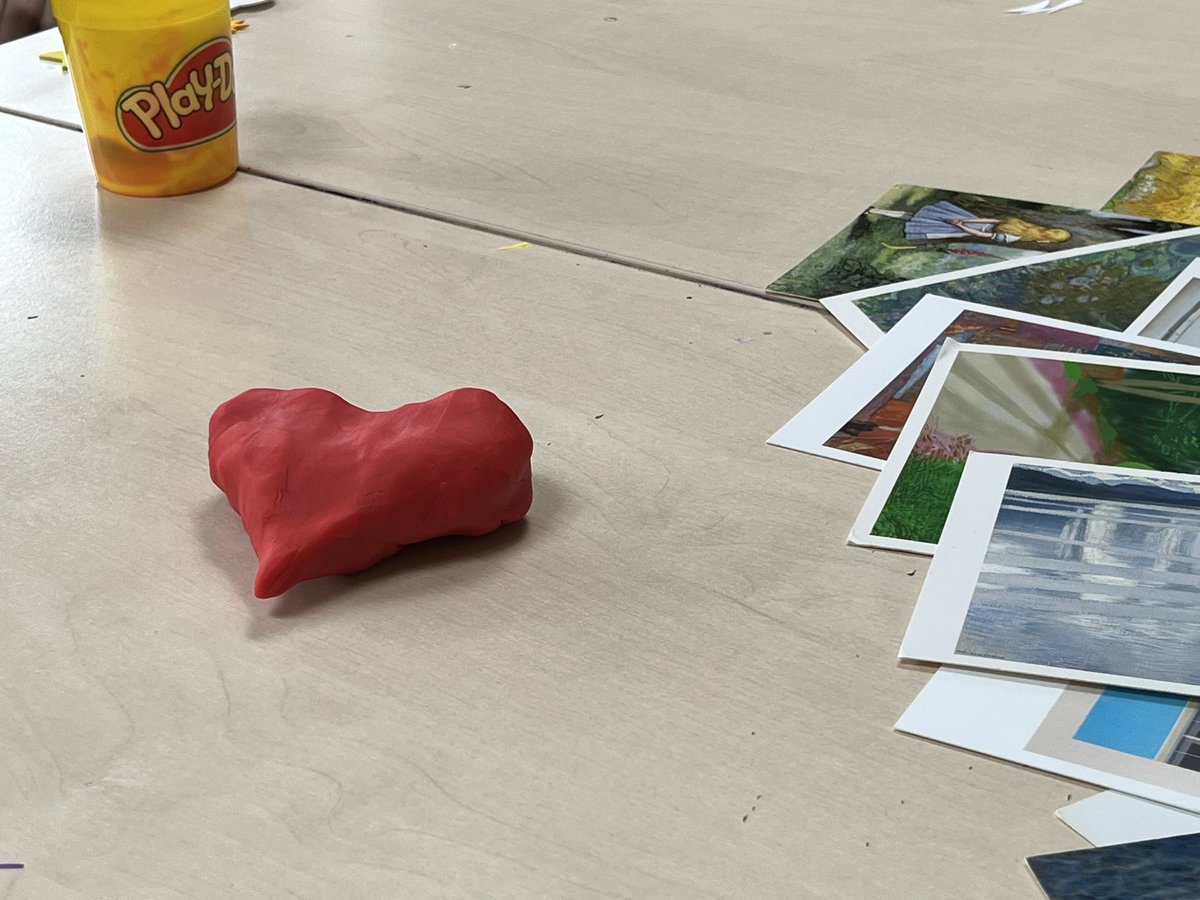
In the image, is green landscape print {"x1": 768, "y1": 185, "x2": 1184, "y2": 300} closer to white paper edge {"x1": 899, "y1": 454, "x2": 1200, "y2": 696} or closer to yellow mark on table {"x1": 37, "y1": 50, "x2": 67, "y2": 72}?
white paper edge {"x1": 899, "y1": 454, "x2": 1200, "y2": 696}

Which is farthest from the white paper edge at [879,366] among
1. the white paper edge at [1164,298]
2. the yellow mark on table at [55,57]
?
the yellow mark on table at [55,57]

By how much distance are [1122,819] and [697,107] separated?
864mm

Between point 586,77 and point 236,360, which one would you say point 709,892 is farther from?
point 586,77

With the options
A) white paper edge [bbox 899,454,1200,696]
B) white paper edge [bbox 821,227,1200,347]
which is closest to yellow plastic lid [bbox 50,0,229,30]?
white paper edge [bbox 821,227,1200,347]

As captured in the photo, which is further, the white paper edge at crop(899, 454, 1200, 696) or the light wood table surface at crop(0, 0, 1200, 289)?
the light wood table surface at crop(0, 0, 1200, 289)

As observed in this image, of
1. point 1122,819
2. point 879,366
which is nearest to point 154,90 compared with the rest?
point 879,366

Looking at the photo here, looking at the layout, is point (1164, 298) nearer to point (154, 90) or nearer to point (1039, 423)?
point (1039, 423)

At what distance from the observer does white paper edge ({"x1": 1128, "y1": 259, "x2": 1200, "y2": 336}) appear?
81cm

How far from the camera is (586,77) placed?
129 cm

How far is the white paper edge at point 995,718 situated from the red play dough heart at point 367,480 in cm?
22

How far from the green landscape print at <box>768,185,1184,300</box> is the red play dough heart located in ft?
1.05

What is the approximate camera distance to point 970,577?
0.60 meters

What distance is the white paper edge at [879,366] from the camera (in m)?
0.72

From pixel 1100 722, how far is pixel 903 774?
0.09 m
